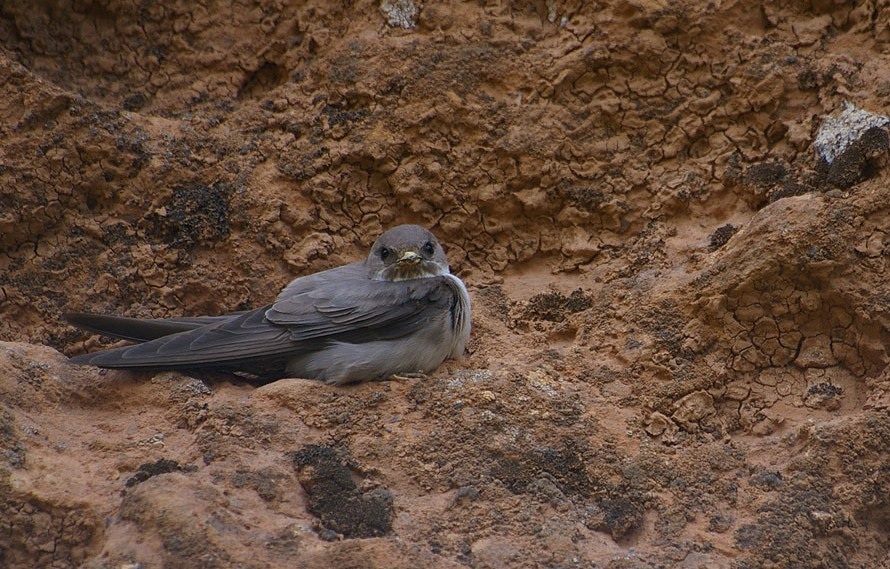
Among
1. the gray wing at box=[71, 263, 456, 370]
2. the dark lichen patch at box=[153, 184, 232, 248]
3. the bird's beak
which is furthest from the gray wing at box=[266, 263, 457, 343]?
the dark lichen patch at box=[153, 184, 232, 248]

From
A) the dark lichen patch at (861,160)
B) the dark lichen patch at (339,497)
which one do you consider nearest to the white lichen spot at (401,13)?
the dark lichen patch at (861,160)

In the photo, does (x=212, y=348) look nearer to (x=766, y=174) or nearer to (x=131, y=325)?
(x=131, y=325)

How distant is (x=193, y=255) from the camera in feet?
17.9

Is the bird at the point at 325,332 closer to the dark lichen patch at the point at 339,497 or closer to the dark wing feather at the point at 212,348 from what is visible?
the dark wing feather at the point at 212,348

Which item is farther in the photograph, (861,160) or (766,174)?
(766,174)

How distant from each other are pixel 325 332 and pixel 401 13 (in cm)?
200

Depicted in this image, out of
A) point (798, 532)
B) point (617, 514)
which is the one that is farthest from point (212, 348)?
point (798, 532)

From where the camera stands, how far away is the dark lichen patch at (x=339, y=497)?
3.61m

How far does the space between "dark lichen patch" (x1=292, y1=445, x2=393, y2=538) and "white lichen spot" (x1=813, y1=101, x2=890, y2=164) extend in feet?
8.68

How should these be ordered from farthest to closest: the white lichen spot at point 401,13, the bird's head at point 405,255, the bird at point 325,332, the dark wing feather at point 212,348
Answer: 1. the white lichen spot at point 401,13
2. the bird's head at point 405,255
3. the bird at point 325,332
4. the dark wing feather at point 212,348

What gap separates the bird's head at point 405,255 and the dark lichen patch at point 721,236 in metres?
1.36

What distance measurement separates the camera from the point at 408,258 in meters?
5.19

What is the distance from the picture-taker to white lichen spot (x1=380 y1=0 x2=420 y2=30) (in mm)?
5828

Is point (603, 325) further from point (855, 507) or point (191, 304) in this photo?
point (191, 304)
